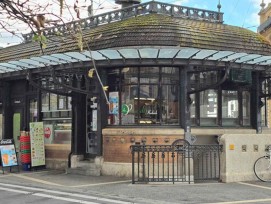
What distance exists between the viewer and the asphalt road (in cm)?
931

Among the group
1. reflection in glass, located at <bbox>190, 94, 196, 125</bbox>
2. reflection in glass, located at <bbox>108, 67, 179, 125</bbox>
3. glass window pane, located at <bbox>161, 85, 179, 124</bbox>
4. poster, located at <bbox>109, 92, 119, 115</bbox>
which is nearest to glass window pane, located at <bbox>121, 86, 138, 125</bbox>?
reflection in glass, located at <bbox>108, 67, 179, 125</bbox>

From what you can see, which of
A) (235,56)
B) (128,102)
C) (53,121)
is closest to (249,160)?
(235,56)

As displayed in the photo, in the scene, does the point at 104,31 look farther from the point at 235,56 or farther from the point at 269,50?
the point at 269,50

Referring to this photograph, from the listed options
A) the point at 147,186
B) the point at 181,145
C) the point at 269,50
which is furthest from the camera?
the point at 269,50

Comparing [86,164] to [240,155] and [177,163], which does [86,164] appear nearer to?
[177,163]

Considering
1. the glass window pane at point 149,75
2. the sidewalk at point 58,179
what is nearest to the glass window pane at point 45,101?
the sidewalk at point 58,179

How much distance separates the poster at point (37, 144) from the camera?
15163mm

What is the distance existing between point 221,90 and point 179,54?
354 centimetres

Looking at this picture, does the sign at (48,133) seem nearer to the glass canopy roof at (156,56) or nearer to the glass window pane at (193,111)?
the glass canopy roof at (156,56)

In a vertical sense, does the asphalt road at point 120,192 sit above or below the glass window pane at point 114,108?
below

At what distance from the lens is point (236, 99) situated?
49.7 feet

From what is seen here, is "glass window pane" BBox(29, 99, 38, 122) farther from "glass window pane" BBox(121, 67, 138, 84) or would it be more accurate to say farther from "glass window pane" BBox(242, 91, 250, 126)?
"glass window pane" BBox(242, 91, 250, 126)

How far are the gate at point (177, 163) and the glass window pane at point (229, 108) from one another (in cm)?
196

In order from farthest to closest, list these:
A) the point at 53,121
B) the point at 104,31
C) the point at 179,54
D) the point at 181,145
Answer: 1. the point at 53,121
2. the point at 104,31
3. the point at 181,145
4. the point at 179,54
